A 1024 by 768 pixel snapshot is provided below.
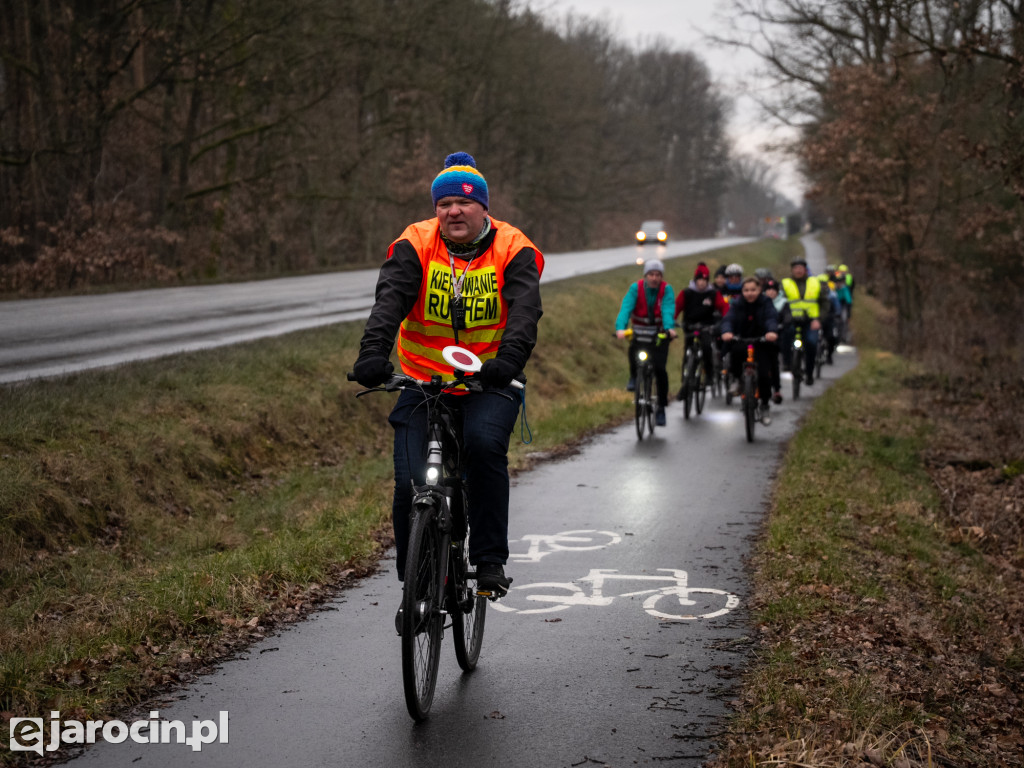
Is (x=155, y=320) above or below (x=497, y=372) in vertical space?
above

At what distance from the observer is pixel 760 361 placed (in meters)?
14.9

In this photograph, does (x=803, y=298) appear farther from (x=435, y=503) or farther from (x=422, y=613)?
(x=422, y=613)

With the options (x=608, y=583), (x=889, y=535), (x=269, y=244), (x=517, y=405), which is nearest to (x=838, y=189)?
(x=269, y=244)

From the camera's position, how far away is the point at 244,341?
15938 millimetres

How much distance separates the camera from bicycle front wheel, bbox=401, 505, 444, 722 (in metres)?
4.52

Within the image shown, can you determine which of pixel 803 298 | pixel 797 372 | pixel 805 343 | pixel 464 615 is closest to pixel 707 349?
pixel 797 372

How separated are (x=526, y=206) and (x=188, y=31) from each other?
1249 inches

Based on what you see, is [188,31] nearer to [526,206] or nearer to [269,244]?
[269,244]

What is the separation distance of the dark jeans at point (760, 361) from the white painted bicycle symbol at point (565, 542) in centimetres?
641

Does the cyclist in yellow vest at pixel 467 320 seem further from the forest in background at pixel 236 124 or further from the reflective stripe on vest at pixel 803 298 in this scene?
the forest in background at pixel 236 124

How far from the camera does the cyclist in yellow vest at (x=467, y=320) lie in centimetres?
505

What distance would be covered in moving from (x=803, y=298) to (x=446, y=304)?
1657cm

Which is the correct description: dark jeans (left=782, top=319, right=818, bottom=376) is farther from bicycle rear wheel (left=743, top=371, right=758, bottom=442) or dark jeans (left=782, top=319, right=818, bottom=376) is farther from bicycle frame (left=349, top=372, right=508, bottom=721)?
bicycle frame (left=349, top=372, right=508, bottom=721)

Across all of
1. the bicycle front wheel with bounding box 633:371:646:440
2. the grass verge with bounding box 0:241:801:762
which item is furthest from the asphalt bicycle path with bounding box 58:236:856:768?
the bicycle front wheel with bounding box 633:371:646:440
